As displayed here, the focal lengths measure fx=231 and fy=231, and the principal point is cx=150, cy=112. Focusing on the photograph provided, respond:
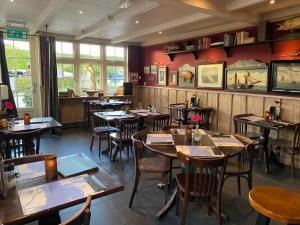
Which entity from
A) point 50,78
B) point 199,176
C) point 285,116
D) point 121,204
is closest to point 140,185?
point 121,204

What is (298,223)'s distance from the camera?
1260 millimetres

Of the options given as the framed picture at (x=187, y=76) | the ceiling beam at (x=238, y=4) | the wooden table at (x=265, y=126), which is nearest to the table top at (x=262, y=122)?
the wooden table at (x=265, y=126)

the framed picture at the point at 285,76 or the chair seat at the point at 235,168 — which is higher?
the framed picture at the point at 285,76

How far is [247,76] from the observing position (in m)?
4.66

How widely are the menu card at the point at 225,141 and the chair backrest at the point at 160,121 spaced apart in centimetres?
148

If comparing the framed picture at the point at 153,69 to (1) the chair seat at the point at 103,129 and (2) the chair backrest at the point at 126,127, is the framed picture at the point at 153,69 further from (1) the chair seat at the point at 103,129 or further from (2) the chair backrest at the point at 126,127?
(2) the chair backrest at the point at 126,127

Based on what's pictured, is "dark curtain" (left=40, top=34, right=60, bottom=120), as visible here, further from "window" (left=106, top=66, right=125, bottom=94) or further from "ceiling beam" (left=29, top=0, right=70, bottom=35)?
"window" (left=106, top=66, right=125, bottom=94)

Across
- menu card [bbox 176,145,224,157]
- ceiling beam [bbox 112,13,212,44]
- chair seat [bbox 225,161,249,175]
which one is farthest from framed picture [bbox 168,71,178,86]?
menu card [bbox 176,145,224,157]

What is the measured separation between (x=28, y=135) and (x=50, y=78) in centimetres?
373

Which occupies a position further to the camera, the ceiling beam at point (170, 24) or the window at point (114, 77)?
the window at point (114, 77)

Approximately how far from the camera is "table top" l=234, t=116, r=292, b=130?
142 inches

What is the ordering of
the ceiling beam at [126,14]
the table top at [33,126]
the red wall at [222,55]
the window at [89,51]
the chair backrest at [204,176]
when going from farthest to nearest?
→ the window at [89,51], the red wall at [222,55], the ceiling beam at [126,14], the table top at [33,126], the chair backrest at [204,176]

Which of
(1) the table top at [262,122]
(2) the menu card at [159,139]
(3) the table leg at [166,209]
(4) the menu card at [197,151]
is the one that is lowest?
(3) the table leg at [166,209]

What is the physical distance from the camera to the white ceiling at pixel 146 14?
11.9ft
